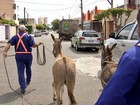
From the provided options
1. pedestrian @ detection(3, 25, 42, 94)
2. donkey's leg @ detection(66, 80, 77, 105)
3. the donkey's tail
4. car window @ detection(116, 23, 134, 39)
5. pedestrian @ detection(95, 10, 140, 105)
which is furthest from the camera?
car window @ detection(116, 23, 134, 39)

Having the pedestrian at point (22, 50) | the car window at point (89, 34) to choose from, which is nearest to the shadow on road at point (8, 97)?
the pedestrian at point (22, 50)

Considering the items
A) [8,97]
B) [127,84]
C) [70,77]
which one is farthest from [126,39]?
[127,84]

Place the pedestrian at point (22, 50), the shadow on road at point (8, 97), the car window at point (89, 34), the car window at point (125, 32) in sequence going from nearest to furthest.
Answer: the shadow on road at point (8, 97), the pedestrian at point (22, 50), the car window at point (125, 32), the car window at point (89, 34)

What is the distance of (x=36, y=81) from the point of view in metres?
10.6

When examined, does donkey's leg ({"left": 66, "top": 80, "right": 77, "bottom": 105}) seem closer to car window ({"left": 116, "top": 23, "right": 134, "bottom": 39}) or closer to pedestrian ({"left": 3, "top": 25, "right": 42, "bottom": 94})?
pedestrian ({"left": 3, "top": 25, "right": 42, "bottom": 94})

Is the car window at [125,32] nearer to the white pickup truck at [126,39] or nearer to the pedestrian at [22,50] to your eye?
the white pickup truck at [126,39]

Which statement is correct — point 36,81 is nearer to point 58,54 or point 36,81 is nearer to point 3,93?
point 3,93

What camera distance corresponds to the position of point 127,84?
1757 mm

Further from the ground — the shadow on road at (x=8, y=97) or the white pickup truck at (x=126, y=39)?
the white pickup truck at (x=126, y=39)

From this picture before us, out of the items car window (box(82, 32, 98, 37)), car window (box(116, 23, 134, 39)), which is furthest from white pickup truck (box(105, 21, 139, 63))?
car window (box(82, 32, 98, 37))

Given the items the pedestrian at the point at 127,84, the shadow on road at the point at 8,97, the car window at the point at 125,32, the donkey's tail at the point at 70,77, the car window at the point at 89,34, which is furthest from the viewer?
the car window at the point at 89,34

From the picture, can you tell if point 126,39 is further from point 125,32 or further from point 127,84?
point 127,84

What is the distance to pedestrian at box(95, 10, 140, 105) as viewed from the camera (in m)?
1.75

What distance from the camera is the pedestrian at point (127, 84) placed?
1747mm
